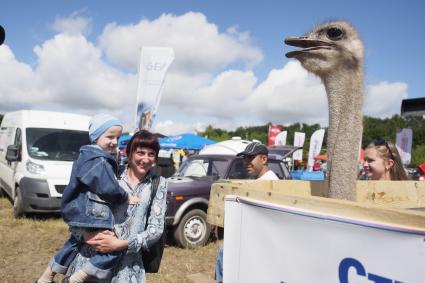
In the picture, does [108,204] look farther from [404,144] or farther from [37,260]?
[404,144]

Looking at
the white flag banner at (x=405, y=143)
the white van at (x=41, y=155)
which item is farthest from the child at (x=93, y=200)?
the white flag banner at (x=405, y=143)

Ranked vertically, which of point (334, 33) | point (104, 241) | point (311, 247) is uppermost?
Result: point (334, 33)

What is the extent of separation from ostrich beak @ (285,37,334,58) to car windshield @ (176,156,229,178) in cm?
400

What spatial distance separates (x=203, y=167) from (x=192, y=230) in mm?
1161

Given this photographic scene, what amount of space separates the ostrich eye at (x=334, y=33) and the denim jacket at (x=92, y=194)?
1714 millimetres

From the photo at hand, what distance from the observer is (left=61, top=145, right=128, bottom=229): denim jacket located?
2080mm

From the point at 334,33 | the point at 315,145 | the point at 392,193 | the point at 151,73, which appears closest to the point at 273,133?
the point at 315,145

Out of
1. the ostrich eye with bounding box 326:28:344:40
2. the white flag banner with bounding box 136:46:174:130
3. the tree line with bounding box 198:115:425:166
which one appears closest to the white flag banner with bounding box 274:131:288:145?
the white flag banner with bounding box 136:46:174:130

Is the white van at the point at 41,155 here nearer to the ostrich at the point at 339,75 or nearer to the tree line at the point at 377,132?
the ostrich at the point at 339,75

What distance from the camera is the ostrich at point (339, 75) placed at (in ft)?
8.10

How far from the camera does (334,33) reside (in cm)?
267

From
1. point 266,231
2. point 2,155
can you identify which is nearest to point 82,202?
point 266,231

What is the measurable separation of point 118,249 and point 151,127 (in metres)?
6.04

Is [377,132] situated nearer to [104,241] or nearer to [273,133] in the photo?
[273,133]
